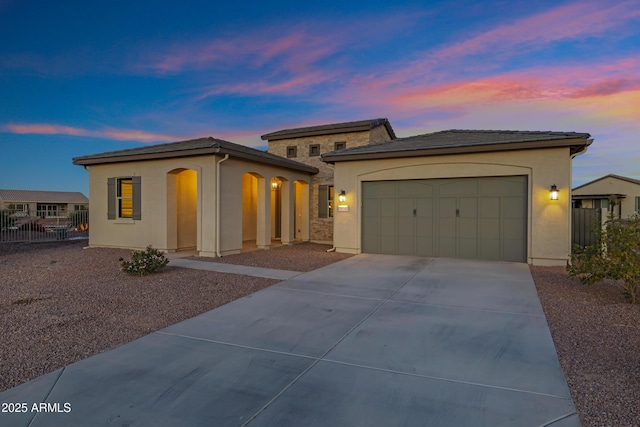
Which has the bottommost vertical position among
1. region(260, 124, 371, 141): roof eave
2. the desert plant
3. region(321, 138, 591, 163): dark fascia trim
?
the desert plant

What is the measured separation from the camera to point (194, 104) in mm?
16844

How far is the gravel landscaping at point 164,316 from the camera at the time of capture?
3.09m

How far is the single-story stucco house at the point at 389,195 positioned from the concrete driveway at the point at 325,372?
15.9 ft

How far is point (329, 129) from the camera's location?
16422mm

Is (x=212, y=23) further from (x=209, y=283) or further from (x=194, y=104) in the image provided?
(x=209, y=283)

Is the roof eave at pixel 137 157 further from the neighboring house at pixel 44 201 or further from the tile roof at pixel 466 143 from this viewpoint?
the neighboring house at pixel 44 201

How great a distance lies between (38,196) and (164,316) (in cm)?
4770

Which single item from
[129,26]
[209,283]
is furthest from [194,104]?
[209,283]

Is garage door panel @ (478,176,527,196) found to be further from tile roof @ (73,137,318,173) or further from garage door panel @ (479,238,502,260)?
tile roof @ (73,137,318,173)

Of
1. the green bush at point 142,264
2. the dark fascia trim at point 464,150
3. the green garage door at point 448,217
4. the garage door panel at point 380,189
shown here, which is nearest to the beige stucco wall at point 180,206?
the green bush at point 142,264

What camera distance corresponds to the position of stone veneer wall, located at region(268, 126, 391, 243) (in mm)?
15664

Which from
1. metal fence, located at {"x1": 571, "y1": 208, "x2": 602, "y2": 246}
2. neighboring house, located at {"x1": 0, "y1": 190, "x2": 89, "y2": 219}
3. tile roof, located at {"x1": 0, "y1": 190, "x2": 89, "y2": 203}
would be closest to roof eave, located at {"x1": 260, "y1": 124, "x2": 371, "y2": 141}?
metal fence, located at {"x1": 571, "y1": 208, "x2": 602, "y2": 246}

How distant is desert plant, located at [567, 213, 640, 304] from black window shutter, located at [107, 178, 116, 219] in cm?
1359

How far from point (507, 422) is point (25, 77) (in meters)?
18.5
